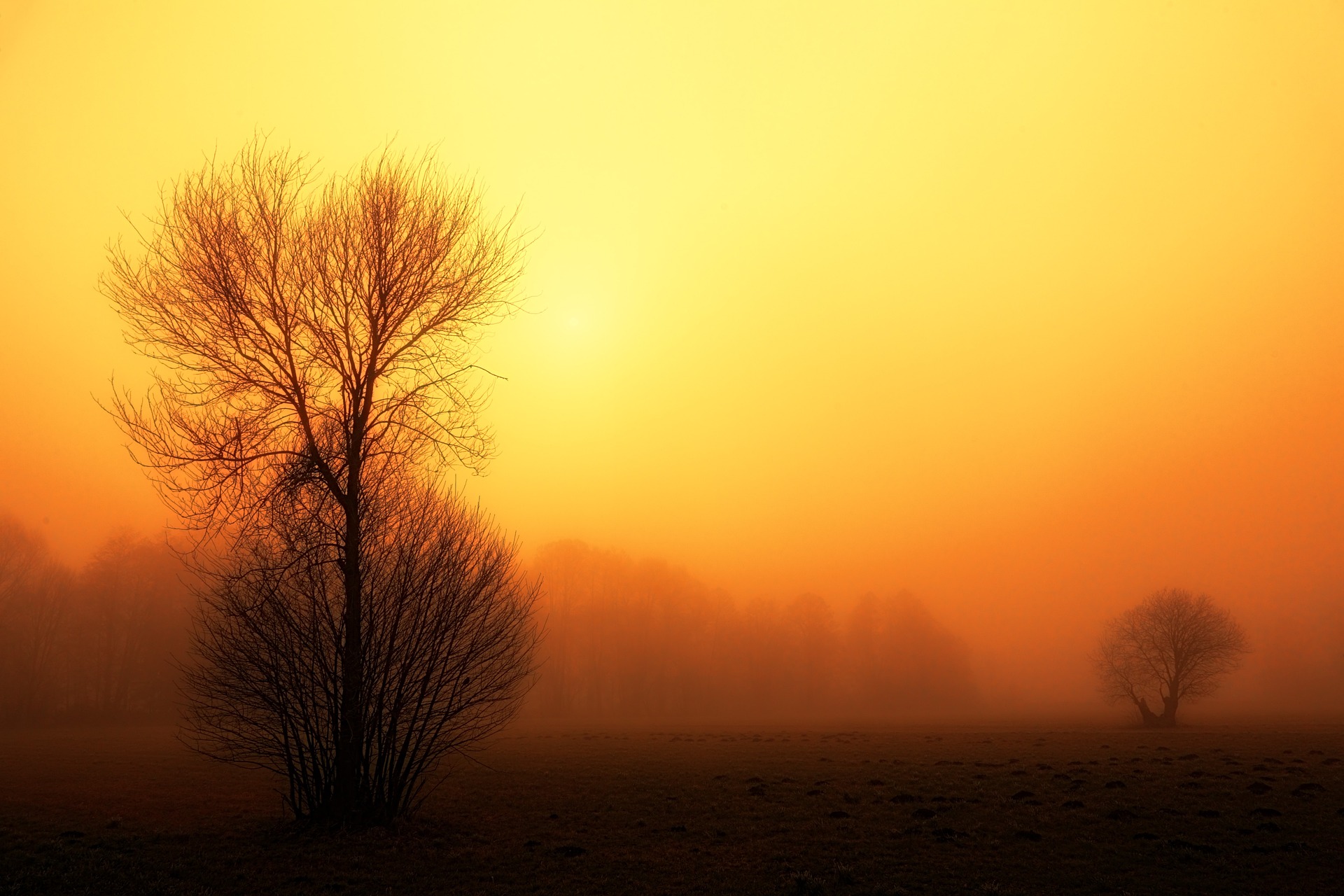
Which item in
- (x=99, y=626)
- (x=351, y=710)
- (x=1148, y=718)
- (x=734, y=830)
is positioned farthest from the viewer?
(x=99, y=626)

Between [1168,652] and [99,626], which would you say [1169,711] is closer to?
[1168,652]

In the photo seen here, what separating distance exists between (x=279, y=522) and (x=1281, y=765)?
3983cm

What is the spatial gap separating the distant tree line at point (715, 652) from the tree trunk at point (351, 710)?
8623 centimetres

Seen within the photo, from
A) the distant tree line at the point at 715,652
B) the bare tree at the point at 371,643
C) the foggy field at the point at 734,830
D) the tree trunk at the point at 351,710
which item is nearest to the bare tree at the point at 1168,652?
the foggy field at the point at 734,830

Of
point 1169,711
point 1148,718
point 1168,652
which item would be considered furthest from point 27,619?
point 1168,652

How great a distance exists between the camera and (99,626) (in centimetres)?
8594

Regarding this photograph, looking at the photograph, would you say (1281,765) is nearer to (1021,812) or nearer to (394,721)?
(1021,812)

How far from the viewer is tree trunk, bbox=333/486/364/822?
18203 mm

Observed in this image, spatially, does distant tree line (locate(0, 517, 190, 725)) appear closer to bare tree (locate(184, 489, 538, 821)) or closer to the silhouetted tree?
the silhouetted tree

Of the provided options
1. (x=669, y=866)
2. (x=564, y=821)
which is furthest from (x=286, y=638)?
(x=669, y=866)

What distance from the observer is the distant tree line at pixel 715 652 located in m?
115

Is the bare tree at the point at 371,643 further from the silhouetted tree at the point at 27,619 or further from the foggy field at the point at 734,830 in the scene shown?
the silhouetted tree at the point at 27,619

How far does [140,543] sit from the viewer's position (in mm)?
93188

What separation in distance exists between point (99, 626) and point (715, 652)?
→ 93.2m
